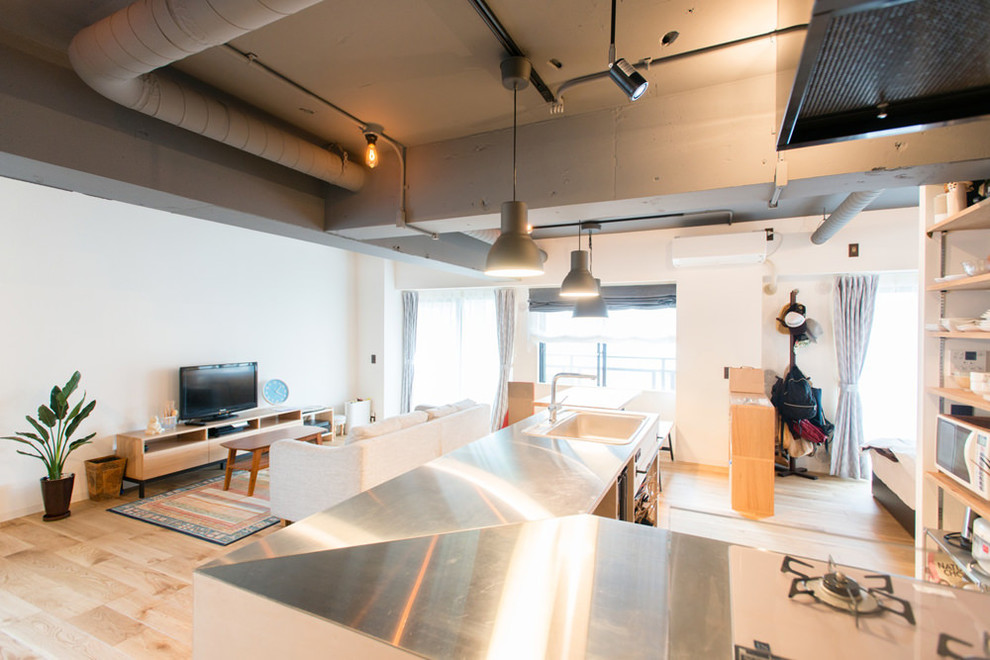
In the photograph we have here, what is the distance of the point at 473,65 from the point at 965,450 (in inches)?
97.4

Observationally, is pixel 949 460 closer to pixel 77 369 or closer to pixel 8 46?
pixel 8 46

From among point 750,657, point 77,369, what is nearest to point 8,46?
point 750,657

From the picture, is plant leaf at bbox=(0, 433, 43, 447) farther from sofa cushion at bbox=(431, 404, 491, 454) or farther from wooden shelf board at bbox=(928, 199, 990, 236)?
wooden shelf board at bbox=(928, 199, 990, 236)

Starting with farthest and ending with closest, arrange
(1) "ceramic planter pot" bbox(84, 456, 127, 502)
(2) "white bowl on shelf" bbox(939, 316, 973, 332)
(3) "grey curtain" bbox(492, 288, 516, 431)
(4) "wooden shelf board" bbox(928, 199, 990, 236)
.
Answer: (3) "grey curtain" bbox(492, 288, 516, 431) → (1) "ceramic planter pot" bbox(84, 456, 127, 502) → (2) "white bowl on shelf" bbox(939, 316, 973, 332) → (4) "wooden shelf board" bbox(928, 199, 990, 236)

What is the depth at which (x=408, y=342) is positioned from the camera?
675 centimetres

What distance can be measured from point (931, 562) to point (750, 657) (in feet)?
6.34

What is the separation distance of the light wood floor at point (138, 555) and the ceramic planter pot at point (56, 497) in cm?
8

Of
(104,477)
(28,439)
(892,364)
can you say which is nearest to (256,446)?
(104,477)

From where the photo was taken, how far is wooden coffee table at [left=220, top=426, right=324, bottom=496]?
3916mm

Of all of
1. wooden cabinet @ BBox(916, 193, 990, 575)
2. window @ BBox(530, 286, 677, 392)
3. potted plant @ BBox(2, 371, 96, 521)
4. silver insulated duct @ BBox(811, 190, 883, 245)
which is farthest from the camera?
window @ BBox(530, 286, 677, 392)

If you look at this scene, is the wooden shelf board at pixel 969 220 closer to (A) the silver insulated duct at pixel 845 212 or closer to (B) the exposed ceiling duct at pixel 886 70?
(A) the silver insulated duct at pixel 845 212

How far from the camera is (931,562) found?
1905mm

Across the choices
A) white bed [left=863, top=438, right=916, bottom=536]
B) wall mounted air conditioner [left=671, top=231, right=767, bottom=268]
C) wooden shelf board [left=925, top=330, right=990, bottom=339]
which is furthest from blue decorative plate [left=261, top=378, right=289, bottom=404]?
white bed [left=863, top=438, right=916, bottom=536]

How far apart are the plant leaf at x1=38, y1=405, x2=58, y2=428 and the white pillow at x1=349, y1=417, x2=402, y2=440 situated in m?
2.31
